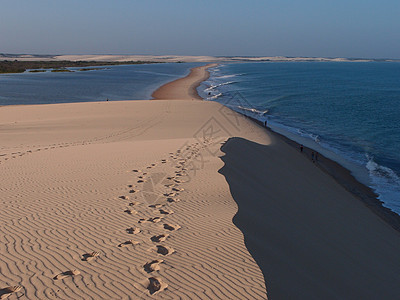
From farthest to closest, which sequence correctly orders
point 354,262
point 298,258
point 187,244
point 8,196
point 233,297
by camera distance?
point 8,196 < point 354,262 < point 298,258 < point 187,244 < point 233,297

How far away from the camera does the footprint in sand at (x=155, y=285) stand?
16.6ft

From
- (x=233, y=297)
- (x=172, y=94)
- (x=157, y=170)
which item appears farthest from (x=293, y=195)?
(x=172, y=94)

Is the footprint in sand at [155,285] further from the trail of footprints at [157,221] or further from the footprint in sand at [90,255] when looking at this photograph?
the footprint in sand at [90,255]

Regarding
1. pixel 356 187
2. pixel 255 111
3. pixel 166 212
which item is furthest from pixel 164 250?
pixel 255 111

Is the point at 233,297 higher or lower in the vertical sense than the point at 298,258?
higher

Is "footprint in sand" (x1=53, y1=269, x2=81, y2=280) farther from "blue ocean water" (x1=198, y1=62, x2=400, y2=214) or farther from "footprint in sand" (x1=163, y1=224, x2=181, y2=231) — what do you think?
"blue ocean water" (x1=198, y1=62, x2=400, y2=214)

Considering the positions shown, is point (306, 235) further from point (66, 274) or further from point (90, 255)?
point (66, 274)

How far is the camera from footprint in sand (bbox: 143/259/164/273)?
18.3 feet

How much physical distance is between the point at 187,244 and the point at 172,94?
43.2m

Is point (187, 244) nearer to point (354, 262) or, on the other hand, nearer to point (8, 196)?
point (354, 262)

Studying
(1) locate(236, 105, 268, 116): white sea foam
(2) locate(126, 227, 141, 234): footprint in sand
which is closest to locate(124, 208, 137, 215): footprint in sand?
(2) locate(126, 227, 141, 234): footprint in sand

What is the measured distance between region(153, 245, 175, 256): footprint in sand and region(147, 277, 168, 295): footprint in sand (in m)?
0.83

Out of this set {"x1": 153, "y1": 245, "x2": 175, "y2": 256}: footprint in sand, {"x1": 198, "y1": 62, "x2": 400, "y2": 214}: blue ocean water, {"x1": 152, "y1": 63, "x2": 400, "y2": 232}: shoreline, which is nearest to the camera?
{"x1": 153, "y1": 245, "x2": 175, "y2": 256}: footprint in sand

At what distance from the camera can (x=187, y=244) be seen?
6.58 m
